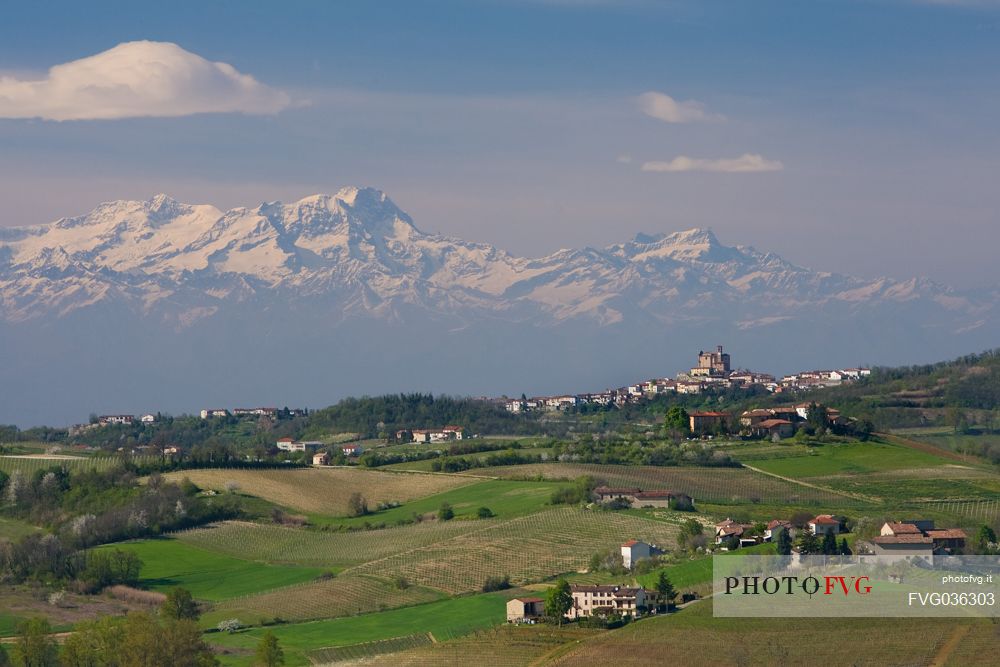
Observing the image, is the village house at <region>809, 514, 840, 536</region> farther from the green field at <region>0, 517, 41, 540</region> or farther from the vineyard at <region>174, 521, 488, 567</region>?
the green field at <region>0, 517, 41, 540</region>

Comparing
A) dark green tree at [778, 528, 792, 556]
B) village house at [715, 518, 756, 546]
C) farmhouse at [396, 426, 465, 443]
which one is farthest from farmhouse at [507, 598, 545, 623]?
farmhouse at [396, 426, 465, 443]

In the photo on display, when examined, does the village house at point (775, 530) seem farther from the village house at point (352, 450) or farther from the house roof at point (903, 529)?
the village house at point (352, 450)

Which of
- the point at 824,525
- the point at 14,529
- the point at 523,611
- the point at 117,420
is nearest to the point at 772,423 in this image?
the point at 824,525

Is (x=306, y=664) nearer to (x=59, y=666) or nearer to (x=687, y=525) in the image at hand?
(x=59, y=666)

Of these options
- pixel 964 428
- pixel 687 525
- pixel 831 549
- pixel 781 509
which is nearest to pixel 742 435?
pixel 964 428

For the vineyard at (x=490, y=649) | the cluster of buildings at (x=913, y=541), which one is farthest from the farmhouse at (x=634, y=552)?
the vineyard at (x=490, y=649)

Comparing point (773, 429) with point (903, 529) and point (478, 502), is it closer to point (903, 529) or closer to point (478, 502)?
point (478, 502)

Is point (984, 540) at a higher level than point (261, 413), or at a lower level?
lower

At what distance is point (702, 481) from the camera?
9388cm

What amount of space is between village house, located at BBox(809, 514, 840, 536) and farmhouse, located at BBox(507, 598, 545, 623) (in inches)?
628

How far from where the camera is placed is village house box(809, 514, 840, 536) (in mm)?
71938

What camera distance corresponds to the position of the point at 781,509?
83.1 metres

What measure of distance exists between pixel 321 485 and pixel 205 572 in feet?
79.2

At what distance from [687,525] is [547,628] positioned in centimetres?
1815
